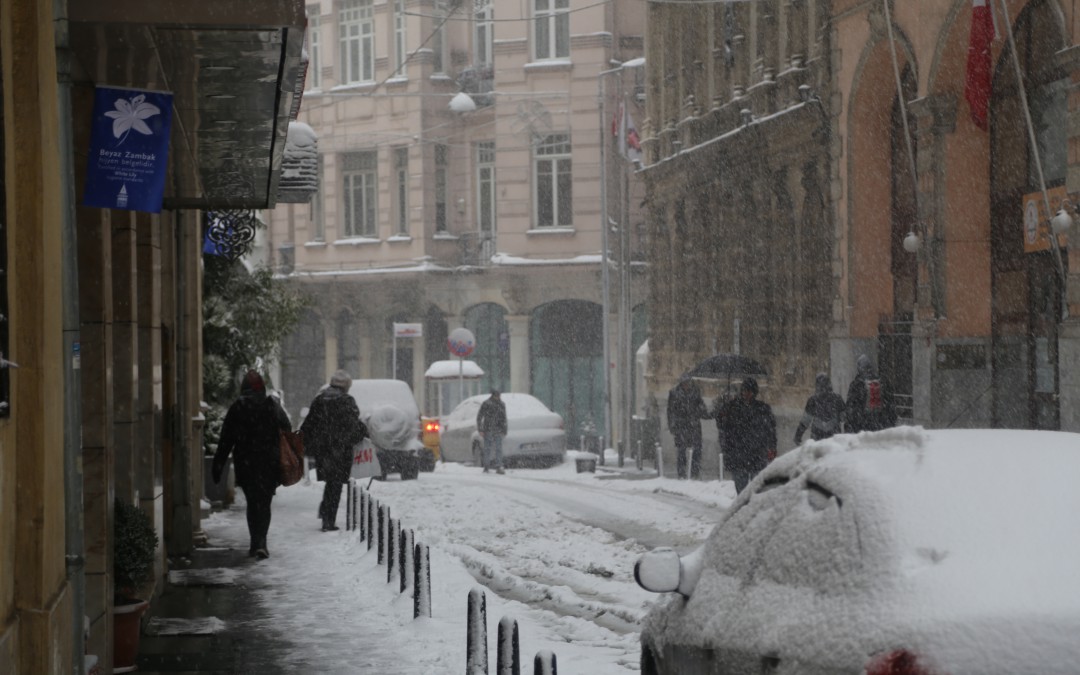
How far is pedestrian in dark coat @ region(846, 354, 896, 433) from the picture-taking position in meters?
23.5

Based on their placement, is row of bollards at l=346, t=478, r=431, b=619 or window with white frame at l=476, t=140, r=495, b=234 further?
window with white frame at l=476, t=140, r=495, b=234

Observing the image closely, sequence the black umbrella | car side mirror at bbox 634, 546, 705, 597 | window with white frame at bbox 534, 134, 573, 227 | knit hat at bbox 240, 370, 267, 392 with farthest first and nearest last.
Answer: window with white frame at bbox 534, 134, 573, 227
the black umbrella
knit hat at bbox 240, 370, 267, 392
car side mirror at bbox 634, 546, 705, 597

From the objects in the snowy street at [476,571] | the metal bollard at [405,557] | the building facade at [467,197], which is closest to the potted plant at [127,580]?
the snowy street at [476,571]

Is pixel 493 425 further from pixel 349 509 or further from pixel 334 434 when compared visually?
pixel 334 434

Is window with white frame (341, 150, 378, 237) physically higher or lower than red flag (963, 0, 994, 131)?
higher

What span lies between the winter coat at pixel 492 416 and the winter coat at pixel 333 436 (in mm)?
15479

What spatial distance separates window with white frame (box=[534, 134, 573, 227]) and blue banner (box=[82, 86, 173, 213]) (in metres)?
39.8

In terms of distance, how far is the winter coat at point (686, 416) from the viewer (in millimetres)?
30406

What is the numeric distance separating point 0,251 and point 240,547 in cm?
1140

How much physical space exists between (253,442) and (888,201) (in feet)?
50.9

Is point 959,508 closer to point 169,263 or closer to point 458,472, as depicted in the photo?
point 169,263

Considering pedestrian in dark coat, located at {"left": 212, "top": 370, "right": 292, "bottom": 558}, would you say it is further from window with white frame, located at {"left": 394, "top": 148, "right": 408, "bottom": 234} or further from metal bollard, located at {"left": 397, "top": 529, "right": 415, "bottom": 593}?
window with white frame, located at {"left": 394, "top": 148, "right": 408, "bottom": 234}

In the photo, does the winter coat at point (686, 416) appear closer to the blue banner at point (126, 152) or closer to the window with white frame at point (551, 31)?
the window with white frame at point (551, 31)

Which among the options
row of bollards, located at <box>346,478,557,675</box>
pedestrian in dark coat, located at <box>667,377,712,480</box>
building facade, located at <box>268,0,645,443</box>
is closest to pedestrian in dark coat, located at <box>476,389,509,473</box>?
pedestrian in dark coat, located at <box>667,377,712,480</box>
